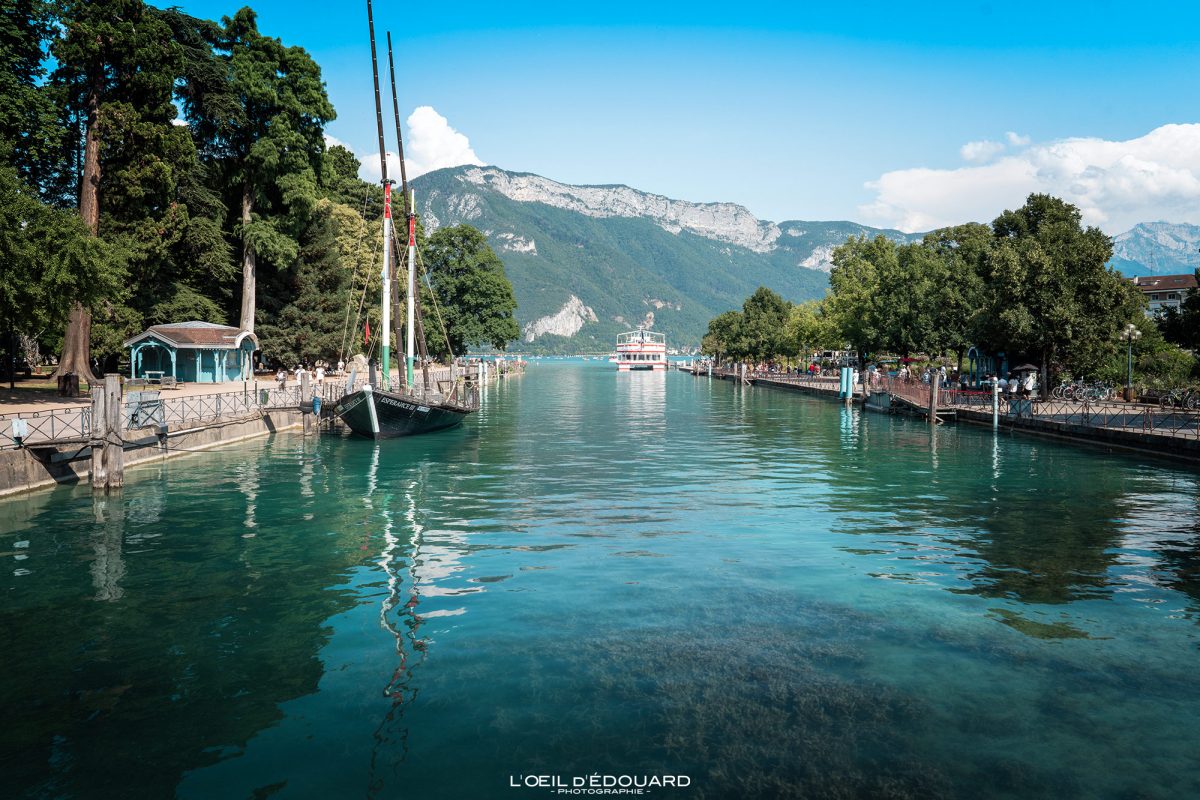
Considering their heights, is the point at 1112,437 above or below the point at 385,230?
below

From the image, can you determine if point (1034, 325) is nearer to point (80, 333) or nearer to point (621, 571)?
point (621, 571)

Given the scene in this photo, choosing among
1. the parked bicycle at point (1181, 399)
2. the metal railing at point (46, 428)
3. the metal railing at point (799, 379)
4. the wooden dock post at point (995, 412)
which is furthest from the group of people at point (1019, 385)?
the metal railing at point (46, 428)

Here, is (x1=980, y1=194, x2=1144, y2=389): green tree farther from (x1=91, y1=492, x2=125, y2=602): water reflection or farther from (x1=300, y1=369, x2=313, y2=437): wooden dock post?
(x1=91, y1=492, x2=125, y2=602): water reflection

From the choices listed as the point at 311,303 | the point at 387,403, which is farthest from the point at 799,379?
the point at 387,403

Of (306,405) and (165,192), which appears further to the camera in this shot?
(165,192)

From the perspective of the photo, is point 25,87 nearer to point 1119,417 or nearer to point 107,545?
point 107,545

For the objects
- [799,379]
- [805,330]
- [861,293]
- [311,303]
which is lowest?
[799,379]

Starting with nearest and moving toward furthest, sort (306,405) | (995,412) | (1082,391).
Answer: (306,405), (995,412), (1082,391)

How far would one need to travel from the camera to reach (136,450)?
104 feet

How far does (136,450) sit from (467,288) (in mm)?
85603

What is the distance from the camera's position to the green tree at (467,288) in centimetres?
11506

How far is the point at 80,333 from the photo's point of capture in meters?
45.7

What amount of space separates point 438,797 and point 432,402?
Result: 125 ft

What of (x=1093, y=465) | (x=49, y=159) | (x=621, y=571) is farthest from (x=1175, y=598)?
(x=49, y=159)
